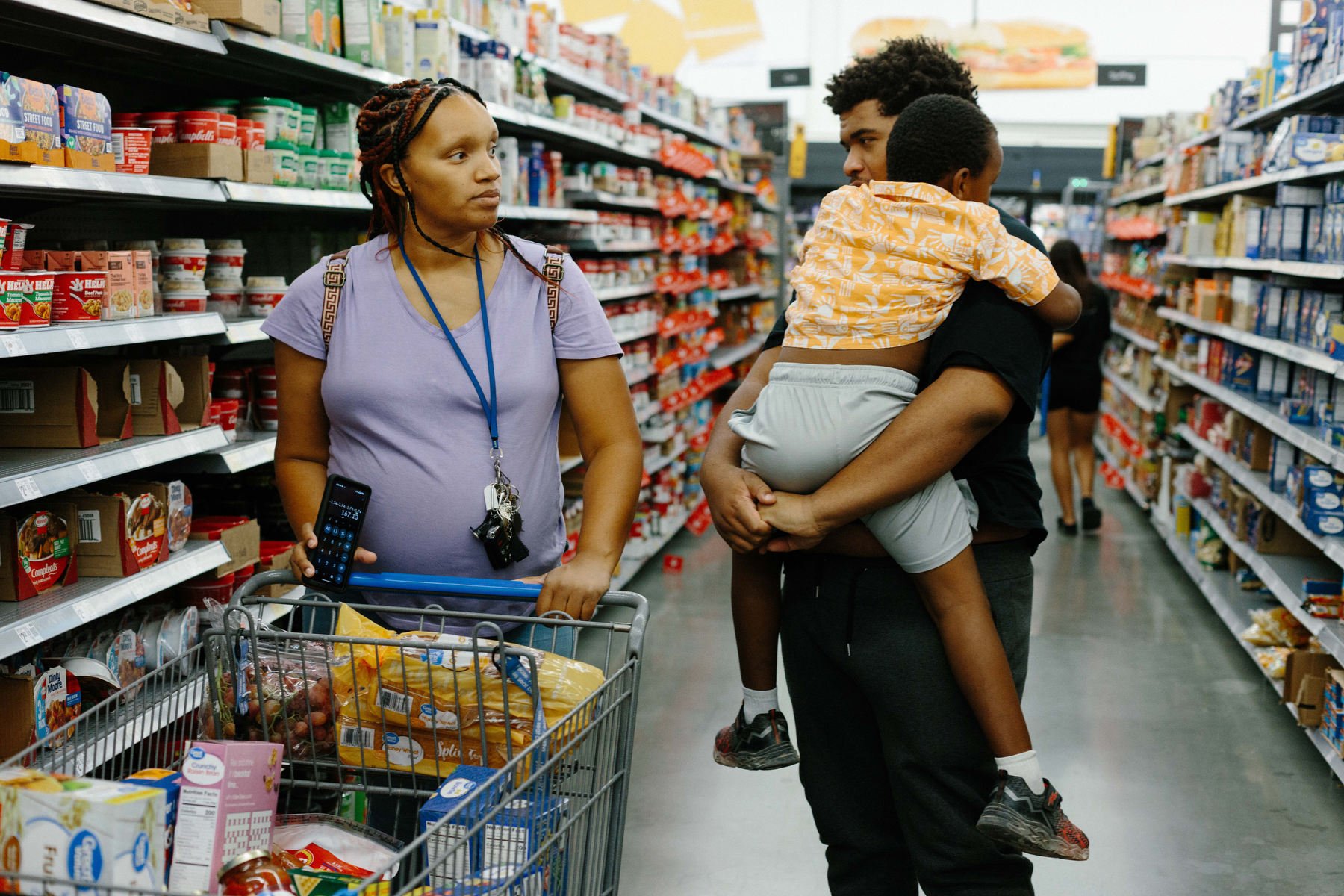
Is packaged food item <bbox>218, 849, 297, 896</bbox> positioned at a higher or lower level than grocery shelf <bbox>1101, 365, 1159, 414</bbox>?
higher

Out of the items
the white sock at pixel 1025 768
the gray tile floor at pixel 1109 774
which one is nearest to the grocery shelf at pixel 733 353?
the gray tile floor at pixel 1109 774

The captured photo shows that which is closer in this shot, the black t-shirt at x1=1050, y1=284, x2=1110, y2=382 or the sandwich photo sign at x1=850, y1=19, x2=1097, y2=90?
the black t-shirt at x1=1050, y1=284, x2=1110, y2=382

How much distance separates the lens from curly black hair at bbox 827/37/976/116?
76.6 inches

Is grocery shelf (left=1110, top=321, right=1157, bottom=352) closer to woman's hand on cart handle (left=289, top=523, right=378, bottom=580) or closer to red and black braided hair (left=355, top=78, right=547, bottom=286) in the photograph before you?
red and black braided hair (left=355, top=78, right=547, bottom=286)

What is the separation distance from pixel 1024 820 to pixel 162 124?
236 centimetres

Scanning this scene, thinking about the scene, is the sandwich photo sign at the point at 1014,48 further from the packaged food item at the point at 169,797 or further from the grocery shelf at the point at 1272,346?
the packaged food item at the point at 169,797

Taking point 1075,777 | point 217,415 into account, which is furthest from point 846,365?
point 1075,777

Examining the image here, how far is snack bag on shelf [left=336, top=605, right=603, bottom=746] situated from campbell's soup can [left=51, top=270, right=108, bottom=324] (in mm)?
1324

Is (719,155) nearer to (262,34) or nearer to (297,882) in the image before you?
(262,34)

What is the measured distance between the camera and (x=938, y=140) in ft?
5.83

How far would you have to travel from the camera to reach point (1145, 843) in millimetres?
3311

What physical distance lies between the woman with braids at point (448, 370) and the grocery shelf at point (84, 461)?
723 mm

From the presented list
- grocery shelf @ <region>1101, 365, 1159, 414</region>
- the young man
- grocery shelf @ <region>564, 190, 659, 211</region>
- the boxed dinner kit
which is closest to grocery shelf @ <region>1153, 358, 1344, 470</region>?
grocery shelf @ <region>1101, 365, 1159, 414</region>

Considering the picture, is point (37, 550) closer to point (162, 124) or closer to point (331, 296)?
point (162, 124)
